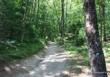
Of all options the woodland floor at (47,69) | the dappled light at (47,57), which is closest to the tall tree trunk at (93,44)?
the dappled light at (47,57)

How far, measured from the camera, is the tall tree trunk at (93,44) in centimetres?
615

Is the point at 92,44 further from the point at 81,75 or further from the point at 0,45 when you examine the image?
the point at 0,45

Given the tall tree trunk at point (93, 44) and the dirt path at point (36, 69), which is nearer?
the tall tree trunk at point (93, 44)

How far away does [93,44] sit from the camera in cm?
621

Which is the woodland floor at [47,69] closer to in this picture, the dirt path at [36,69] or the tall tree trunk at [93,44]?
the dirt path at [36,69]

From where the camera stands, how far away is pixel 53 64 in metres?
16.3

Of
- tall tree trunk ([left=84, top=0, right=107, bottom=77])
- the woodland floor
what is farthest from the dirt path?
tall tree trunk ([left=84, top=0, right=107, bottom=77])

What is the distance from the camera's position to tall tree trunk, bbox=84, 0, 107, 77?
→ 6.15m

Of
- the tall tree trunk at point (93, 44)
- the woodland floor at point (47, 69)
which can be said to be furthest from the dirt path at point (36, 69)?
the tall tree trunk at point (93, 44)

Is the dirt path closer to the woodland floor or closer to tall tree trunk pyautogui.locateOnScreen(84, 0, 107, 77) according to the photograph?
the woodland floor

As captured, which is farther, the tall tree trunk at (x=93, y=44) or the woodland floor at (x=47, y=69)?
the woodland floor at (x=47, y=69)

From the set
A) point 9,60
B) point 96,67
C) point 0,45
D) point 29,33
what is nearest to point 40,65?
point 9,60

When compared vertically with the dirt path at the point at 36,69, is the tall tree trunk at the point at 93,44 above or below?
above

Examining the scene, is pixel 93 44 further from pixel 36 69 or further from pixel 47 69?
pixel 36 69
